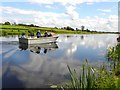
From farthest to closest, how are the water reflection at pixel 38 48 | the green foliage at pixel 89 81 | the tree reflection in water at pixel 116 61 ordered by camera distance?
the water reflection at pixel 38 48 < the tree reflection in water at pixel 116 61 < the green foliage at pixel 89 81

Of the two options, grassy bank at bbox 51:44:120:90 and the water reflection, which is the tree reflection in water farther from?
the water reflection

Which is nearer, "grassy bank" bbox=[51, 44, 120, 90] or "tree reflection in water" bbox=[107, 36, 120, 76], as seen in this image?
"grassy bank" bbox=[51, 44, 120, 90]

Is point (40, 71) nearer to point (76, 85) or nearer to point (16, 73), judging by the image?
point (16, 73)

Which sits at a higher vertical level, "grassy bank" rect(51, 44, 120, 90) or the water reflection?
"grassy bank" rect(51, 44, 120, 90)

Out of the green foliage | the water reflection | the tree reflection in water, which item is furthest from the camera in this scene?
the water reflection

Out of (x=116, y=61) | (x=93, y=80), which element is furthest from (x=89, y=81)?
(x=116, y=61)

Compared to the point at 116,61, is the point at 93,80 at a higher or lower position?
higher

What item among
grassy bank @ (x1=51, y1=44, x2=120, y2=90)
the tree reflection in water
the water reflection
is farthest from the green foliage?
the water reflection

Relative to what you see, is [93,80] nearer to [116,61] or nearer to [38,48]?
[116,61]

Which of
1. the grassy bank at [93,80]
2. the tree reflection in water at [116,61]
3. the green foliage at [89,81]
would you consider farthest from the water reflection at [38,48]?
the green foliage at [89,81]

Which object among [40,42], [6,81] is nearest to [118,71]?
[6,81]

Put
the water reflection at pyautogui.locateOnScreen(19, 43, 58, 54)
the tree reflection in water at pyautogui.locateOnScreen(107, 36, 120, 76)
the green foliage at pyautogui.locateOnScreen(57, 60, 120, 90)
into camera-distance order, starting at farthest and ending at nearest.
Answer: the water reflection at pyautogui.locateOnScreen(19, 43, 58, 54), the tree reflection in water at pyautogui.locateOnScreen(107, 36, 120, 76), the green foliage at pyautogui.locateOnScreen(57, 60, 120, 90)

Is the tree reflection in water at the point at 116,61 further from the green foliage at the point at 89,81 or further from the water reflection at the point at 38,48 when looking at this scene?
the water reflection at the point at 38,48

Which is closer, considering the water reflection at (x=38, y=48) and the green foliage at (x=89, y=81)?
the green foliage at (x=89, y=81)
